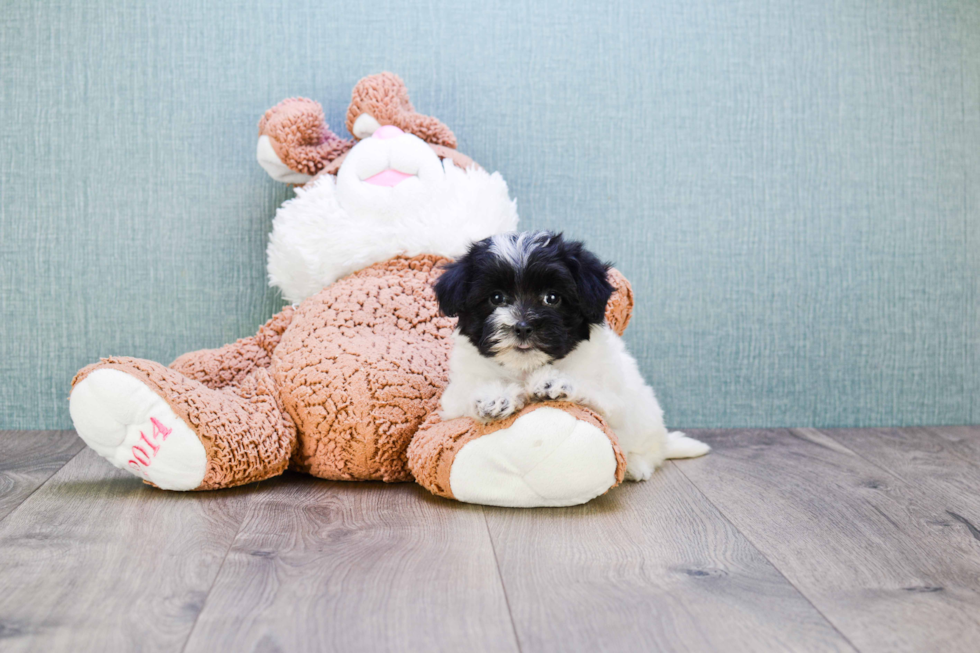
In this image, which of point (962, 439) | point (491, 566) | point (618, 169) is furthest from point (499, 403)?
point (962, 439)

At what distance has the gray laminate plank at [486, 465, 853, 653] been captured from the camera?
0.96 m

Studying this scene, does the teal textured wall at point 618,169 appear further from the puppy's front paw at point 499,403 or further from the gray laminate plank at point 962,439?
the puppy's front paw at point 499,403

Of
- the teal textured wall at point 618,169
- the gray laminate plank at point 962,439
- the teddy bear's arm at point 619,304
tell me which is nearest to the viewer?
the teddy bear's arm at point 619,304

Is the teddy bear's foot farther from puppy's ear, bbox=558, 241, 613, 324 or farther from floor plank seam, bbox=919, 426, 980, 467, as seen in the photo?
floor plank seam, bbox=919, 426, 980, 467

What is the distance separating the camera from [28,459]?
185 cm

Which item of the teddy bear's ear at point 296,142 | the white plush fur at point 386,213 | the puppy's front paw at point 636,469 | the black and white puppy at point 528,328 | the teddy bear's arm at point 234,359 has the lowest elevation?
the puppy's front paw at point 636,469

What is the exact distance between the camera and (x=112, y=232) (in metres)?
2.13

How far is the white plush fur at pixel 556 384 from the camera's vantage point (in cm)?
144

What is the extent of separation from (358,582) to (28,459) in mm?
1179

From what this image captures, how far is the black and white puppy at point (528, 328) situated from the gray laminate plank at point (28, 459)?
90cm

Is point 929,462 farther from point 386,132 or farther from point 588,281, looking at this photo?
point 386,132

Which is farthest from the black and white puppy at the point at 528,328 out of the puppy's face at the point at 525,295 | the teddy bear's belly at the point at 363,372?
the teddy bear's belly at the point at 363,372

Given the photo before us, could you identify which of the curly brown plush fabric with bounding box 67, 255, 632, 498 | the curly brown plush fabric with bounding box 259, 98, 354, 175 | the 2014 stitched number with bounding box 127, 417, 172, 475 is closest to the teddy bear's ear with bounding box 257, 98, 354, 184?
the curly brown plush fabric with bounding box 259, 98, 354, 175

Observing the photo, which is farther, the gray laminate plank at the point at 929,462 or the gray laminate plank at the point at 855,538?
the gray laminate plank at the point at 929,462
